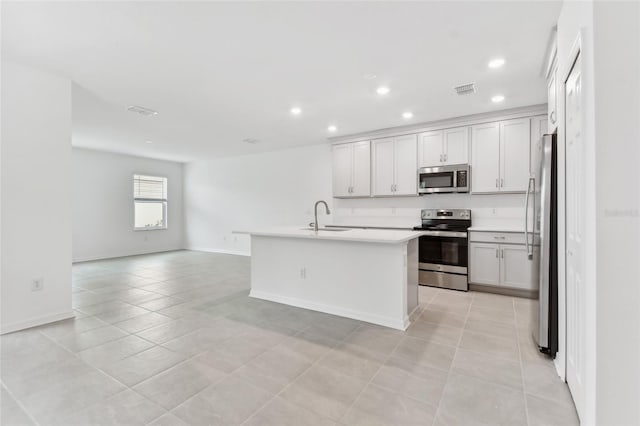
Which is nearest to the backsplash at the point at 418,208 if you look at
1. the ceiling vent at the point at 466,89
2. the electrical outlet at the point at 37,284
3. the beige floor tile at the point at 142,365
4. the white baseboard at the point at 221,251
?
the ceiling vent at the point at 466,89

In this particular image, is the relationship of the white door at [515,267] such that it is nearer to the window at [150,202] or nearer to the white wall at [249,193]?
the white wall at [249,193]

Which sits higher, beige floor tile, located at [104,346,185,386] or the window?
the window

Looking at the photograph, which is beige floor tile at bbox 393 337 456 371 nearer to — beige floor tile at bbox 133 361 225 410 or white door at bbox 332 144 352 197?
beige floor tile at bbox 133 361 225 410

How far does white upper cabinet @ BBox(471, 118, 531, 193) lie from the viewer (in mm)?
4090

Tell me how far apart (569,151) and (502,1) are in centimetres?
110

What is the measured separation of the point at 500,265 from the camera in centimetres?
399

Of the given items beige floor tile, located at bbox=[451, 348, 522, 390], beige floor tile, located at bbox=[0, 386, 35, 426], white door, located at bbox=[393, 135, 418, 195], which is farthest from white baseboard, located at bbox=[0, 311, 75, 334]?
white door, located at bbox=[393, 135, 418, 195]

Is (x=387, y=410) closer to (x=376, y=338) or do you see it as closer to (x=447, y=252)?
(x=376, y=338)

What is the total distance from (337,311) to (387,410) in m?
1.57

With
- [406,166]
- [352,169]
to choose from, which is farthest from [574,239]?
[352,169]

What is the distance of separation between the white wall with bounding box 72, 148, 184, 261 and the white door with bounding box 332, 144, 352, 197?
5444 millimetres

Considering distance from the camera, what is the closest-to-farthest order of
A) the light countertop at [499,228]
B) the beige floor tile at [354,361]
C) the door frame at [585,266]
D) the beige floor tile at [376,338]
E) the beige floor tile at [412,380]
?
the door frame at [585,266] → the beige floor tile at [412,380] → the beige floor tile at [354,361] → the beige floor tile at [376,338] → the light countertop at [499,228]

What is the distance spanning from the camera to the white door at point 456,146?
448cm

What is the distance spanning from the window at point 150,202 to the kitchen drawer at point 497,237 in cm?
789
